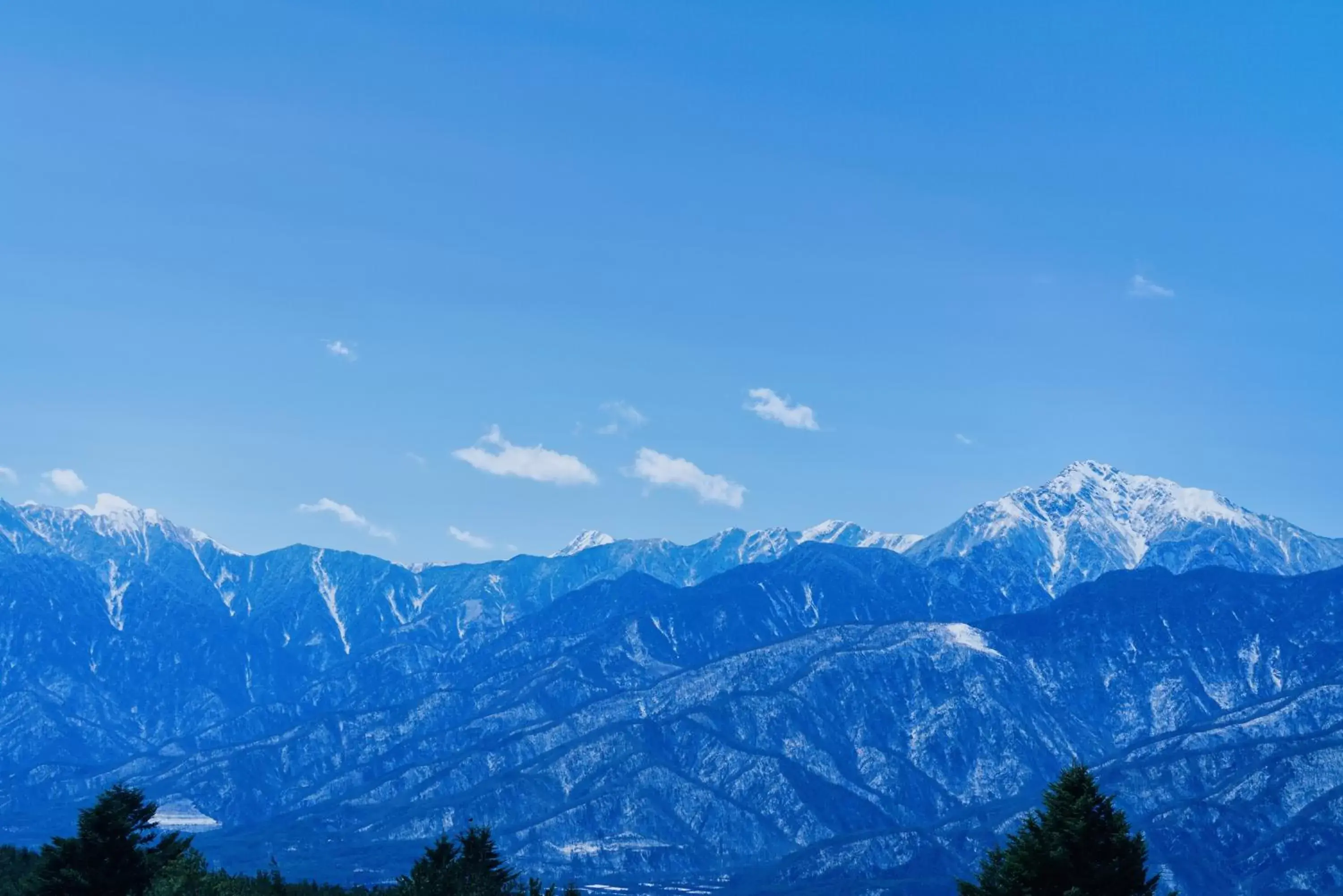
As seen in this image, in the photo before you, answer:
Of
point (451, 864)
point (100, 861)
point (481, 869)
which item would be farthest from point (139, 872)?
point (481, 869)

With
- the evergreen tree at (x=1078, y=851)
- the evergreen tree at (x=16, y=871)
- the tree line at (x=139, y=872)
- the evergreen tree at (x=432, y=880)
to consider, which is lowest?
the evergreen tree at (x=1078, y=851)

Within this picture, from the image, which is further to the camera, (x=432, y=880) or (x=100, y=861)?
(x=432, y=880)

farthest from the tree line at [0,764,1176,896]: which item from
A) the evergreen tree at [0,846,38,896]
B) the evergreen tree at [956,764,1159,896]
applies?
the evergreen tree at [0,846,38,896]

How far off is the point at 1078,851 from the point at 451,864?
49068 mm

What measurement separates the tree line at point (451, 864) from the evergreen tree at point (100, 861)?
6cm

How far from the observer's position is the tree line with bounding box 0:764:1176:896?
58.5 meters

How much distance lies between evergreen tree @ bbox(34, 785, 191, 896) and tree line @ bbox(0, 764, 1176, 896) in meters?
0.06

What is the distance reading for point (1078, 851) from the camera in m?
58.9

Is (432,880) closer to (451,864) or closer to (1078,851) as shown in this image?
(451,864)

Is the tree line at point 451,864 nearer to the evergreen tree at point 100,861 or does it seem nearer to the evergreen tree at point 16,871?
the evergreen tree at point 100,861

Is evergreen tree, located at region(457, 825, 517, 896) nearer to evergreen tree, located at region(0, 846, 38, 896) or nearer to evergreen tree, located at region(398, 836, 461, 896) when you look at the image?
evergreen tree, located at region(398, 836, 461, 896)

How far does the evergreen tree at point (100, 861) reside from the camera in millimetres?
82500

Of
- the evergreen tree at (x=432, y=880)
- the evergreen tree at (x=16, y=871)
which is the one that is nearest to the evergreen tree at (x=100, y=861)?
the evergreen tree at (x=16, y=871)

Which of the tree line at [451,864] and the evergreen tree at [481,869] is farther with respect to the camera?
the evergreen tree at [481,869]
